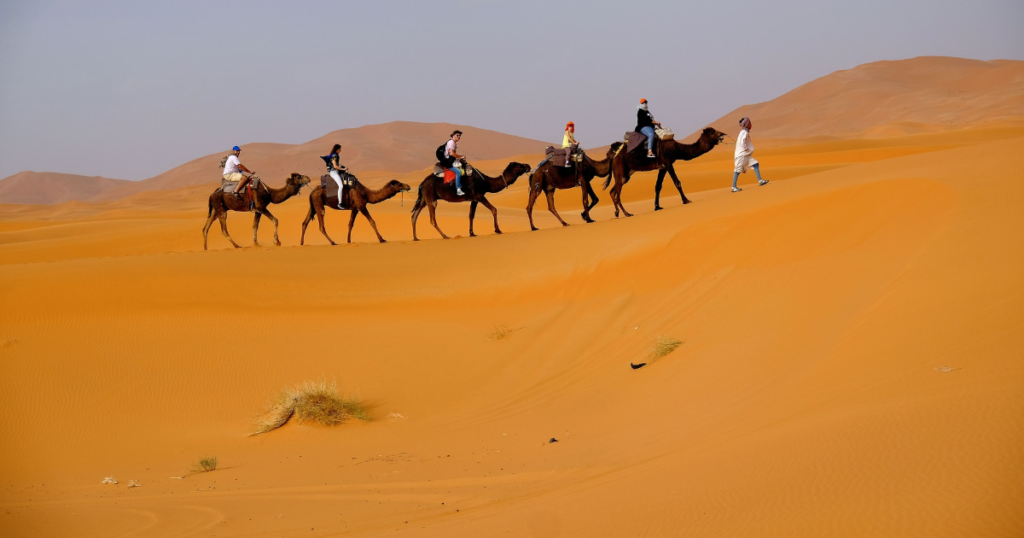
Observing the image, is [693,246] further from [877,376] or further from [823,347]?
[877,376]

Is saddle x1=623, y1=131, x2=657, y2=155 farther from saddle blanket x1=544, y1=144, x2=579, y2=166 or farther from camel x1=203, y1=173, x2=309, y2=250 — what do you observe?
camel x1=203, y1=173, x2=309, y2=250

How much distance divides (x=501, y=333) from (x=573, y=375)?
7.63 ft

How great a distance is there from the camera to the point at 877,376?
7.41m

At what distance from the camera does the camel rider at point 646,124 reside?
19.5 meters

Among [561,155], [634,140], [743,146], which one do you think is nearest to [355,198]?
[561,155]

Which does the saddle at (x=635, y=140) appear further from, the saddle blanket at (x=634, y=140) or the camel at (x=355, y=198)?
the camel at (x=355, y=198)

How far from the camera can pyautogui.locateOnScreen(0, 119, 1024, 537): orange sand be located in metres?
5.73

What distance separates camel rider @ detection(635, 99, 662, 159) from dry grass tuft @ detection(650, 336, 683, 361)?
8.97 meters

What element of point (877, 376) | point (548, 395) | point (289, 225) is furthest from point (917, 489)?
point (289, 225)

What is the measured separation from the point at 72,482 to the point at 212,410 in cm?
280

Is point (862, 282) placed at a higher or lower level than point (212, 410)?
higher

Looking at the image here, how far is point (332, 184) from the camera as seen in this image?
2106 cm

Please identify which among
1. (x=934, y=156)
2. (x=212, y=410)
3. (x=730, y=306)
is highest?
(x=934, y=156)

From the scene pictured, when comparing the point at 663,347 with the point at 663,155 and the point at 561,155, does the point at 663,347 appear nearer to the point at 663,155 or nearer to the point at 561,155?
the point at 663,155
